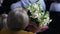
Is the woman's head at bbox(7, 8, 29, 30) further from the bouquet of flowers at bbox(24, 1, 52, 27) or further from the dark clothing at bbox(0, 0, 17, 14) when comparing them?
the dark clothing at bbox(0, 0, 17, 14)

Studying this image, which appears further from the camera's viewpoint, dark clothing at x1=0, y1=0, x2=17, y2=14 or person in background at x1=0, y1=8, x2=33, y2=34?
dark clothing at x1=0, y1=0, x2=17, y2=14

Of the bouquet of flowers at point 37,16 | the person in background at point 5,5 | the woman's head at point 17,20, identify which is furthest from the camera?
the person in background at point 5,5

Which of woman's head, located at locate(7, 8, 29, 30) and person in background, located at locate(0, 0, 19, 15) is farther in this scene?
person in background, located at locate(0, 0, 19, 15)

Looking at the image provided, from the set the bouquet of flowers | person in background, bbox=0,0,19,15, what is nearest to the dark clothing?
person in background, bbox=0,0,19,15

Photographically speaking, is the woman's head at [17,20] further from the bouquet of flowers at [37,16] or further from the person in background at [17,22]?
the bouquet of flowers at [37,16]

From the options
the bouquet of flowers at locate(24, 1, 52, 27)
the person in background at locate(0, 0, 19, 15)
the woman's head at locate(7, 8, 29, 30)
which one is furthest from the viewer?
the person in background at locate(0, 0, 19, 15)

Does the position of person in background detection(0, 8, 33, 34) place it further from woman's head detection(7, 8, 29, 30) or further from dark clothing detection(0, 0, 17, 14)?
dark clothing detection(0, 0, 17, 14)

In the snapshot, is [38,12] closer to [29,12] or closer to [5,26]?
[29,12]

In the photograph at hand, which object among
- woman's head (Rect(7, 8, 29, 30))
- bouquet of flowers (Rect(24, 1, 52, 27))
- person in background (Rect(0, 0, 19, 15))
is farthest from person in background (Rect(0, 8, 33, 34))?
person in background (Rect(0, 0, 19, 15))

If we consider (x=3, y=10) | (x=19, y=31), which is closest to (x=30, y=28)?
(x=19, y=31)

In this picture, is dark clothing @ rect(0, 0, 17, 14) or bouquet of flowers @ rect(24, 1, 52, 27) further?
dark clothing @ rect(0, 0, 17, 14)

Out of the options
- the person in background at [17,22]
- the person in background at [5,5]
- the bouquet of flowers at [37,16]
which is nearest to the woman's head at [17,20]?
the person in background at [17,22]

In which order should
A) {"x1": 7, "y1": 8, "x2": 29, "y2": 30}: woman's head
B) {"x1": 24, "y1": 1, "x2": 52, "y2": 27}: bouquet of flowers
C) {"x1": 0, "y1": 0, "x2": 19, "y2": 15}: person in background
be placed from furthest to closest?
{"x1": 0, "y1": 0, "x2": 19, "y2": 15}: person in background
{"x1": 24, "y1": 1, "x2": 52, "y2": 27}: bouquet of flowers
{"x1": 7, "y1": 8, "x2": 29, "y2": 30}: woman's head

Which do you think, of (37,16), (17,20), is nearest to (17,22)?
(17,20)
